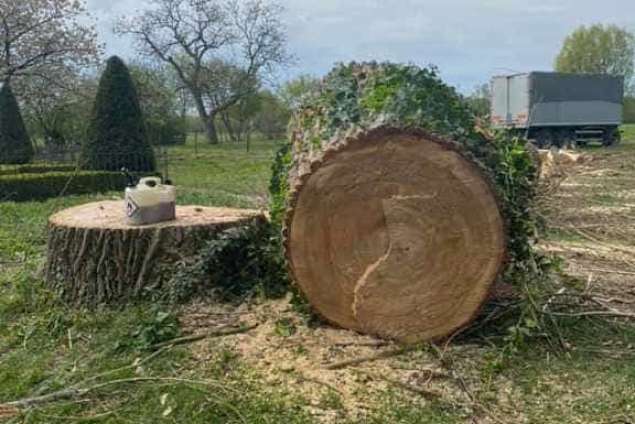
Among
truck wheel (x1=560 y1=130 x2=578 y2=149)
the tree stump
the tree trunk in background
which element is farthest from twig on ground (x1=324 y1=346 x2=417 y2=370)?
the tree trunk in background

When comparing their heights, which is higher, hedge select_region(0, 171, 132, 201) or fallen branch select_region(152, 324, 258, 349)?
hedge select_region(0, 171, 132, 201)

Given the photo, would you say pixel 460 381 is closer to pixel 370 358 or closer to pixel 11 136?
pixel 370 358

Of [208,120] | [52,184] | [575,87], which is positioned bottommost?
[52,184]

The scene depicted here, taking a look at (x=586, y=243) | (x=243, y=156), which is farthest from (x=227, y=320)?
(x=243, y=156)

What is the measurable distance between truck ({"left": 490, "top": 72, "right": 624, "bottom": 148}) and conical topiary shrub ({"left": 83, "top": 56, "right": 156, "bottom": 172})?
35.3ft

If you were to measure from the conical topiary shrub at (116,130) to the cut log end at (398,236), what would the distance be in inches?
383

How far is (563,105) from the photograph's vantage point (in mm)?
19203

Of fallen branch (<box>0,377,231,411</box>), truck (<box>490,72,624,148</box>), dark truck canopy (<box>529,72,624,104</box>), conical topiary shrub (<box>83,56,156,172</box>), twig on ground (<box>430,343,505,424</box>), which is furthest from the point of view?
dark truck canopy (<box>529,72,624,104</box>)

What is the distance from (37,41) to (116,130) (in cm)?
640

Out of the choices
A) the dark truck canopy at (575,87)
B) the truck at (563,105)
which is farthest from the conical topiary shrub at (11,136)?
the dark truck canopy at (575,87)

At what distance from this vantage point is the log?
2.56 metres

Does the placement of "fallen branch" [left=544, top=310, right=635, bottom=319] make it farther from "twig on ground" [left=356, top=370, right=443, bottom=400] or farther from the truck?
the truck

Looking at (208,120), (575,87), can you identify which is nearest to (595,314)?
(575,87)

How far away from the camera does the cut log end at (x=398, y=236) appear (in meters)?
2.56
